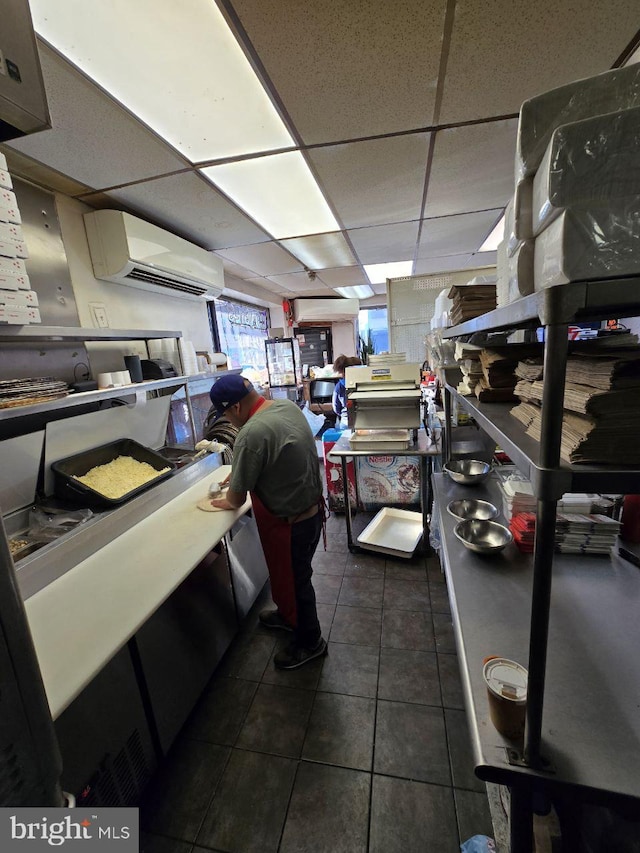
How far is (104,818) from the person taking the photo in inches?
44.8

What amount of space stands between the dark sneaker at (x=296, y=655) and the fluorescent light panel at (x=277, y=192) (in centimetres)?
284

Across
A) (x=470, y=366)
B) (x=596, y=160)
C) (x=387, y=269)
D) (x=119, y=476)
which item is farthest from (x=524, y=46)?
(x=387, y=269)

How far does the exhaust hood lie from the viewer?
26.1 inches

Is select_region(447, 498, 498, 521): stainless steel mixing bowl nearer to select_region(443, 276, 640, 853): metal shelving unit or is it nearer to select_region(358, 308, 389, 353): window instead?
select_region(443, 276, 640, 853): metal shelving unit

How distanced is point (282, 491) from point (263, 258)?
10.2ft

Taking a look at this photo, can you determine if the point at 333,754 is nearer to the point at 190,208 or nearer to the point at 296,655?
the point at 296,655

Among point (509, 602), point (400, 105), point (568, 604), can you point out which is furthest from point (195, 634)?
point (400, 105)

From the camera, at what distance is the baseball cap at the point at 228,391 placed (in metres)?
1.89

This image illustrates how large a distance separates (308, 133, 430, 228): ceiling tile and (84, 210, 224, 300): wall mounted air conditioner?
4.09ft

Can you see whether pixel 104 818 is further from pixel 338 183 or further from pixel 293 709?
pixel 338 183

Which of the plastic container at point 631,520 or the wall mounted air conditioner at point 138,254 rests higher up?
the wall mounted air conditioner at point 138,254

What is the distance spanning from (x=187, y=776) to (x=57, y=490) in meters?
1.47

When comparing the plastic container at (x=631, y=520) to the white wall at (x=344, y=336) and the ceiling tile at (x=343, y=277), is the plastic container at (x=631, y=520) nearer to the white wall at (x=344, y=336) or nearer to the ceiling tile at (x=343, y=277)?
the ceiling tile at (x=343, y=277)

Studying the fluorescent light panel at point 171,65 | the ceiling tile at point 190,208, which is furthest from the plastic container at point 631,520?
the ceiling tile at point 190,208
